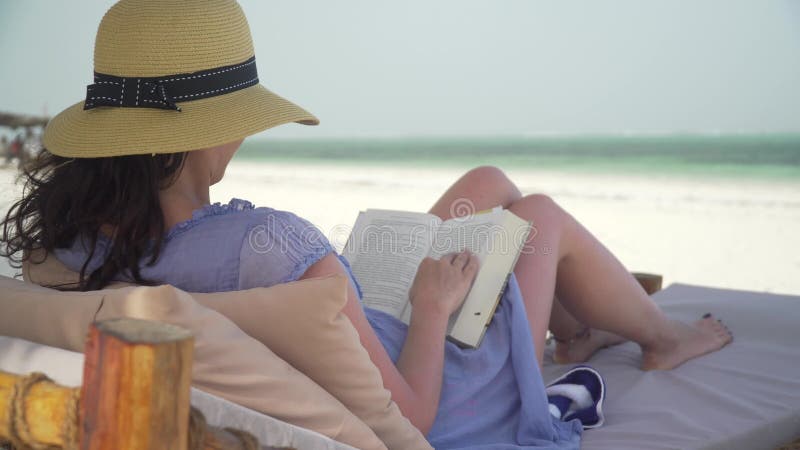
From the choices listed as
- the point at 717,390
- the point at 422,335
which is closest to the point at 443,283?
the point at 422,335

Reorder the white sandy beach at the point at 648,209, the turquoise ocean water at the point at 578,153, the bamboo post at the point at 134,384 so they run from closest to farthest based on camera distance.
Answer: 1. the bamboo post at the point at 134,384
2. the white sandy beach at the point at 648,209
3. the turquoise ocean water at the point at 578,153

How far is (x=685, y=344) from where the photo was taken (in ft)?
6.57

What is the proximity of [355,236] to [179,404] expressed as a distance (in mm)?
1288

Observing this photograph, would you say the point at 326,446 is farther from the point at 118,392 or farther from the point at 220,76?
the point at 220,76

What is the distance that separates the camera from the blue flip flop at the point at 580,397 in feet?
5.47

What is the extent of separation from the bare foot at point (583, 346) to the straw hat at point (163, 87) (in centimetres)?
115

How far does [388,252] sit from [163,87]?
0.75 m

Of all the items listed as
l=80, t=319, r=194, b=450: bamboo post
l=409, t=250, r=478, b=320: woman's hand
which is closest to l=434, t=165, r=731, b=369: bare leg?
l=409, t=250, r=478, b=320: woman's hand

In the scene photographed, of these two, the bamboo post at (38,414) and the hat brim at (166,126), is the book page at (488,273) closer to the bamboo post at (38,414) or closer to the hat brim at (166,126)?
the hat brim at (166,126)

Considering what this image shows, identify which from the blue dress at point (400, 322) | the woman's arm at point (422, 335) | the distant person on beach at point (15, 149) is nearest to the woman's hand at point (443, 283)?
the woman's arm at point (422, 335)

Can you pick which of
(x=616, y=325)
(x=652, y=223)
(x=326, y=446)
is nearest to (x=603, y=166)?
(x=652, y=223)

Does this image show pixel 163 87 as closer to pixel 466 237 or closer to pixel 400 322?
pixel 400 322

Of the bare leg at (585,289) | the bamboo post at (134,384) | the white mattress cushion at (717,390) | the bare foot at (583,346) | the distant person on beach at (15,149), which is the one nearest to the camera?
the bamboo post at (134,384)

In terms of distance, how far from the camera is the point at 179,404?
64 centimetres
